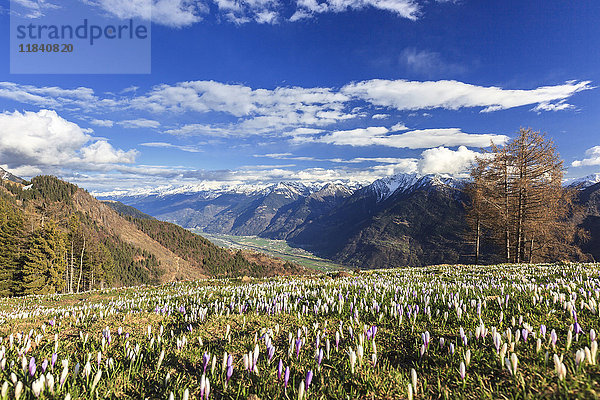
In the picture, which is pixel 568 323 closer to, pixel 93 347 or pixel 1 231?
pixel 93 347

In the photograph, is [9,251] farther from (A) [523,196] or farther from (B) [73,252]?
(A) [523,196]

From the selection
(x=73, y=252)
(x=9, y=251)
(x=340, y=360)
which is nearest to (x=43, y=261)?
(x=9, y=251)

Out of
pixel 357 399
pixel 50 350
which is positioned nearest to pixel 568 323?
pixel 357 399

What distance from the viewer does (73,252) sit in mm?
55594

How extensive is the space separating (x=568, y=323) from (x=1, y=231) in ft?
207

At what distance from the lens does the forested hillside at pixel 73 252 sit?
4381 centimetres

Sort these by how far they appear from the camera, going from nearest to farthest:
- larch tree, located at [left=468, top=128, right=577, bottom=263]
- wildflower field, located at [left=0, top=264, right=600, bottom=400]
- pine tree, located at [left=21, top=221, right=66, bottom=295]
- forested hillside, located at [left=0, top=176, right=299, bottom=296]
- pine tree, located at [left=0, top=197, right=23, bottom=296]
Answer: wildflower field, located at [left=0, top=264, right=600, bottom=400] < larch tree, located at [left=468, top=128, right=577, bottom=263] < pine tree, located at [left=0, top=197, right=23, bottom=296] < pine tree, located at [left=21, top=221, right=66, bottom=295] < forested hillside, located at [left=0, top=176, right=299, bottom=296]

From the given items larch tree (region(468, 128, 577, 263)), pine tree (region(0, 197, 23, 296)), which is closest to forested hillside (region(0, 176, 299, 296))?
pine tree (region(0, 197, 23, 296))

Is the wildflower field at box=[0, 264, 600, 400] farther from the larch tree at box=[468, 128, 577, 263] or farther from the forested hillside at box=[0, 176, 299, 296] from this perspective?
the forested hillside at box=[0, 176, 299, 296]

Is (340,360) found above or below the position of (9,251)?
above

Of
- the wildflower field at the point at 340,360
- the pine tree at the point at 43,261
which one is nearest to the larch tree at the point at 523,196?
the wildflower field at the point at 340,360

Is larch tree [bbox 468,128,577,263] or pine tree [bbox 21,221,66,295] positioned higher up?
larch tree [bbox 468,128,577,263]

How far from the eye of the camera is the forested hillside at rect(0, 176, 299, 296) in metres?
43.8

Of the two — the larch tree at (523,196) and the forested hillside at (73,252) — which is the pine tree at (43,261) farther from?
the larch tree at (523,196)
